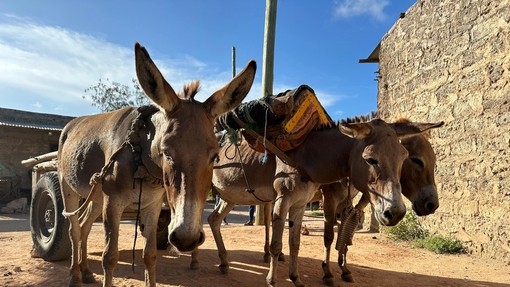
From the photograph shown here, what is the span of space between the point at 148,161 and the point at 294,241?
2.30 meters

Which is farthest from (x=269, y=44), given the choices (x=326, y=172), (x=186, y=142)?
(x=186, y=142)

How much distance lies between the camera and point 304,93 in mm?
4727

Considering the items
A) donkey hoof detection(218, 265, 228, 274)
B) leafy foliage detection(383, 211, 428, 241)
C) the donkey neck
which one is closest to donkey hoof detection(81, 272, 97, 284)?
donkey hoof detection(218, 265, 228, 274)

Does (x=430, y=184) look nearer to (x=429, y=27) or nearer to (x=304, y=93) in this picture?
(x=304, y=93)

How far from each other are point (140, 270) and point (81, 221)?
103 cm

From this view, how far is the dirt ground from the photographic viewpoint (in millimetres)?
4535

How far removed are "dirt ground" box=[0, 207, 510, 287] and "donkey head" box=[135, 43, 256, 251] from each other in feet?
8.37

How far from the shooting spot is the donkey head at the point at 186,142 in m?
2.08

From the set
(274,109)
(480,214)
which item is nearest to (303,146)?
(274,109)

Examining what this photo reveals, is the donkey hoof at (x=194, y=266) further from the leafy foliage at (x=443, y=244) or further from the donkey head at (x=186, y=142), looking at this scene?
the leafy foliage at (x=443, y=244)

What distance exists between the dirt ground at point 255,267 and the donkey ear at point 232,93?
8.63 feet

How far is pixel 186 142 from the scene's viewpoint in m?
2.30

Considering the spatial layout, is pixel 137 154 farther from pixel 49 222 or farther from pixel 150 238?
pixel 49 222

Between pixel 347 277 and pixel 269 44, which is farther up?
pixel 269 44
